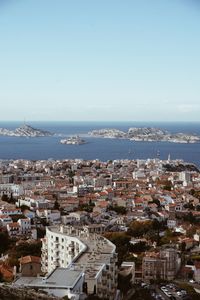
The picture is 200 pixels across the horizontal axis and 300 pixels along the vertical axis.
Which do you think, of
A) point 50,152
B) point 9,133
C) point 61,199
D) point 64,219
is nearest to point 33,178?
point 61,199

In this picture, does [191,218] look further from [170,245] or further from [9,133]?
[9,133]

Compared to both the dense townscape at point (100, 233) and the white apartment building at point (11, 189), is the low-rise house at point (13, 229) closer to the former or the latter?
the dense townscape at point (100, 233)

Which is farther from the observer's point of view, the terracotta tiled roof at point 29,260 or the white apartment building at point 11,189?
the white apartment building at point 11,189

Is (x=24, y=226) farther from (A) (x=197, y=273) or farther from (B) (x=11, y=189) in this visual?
(B) (x=11, y=189)

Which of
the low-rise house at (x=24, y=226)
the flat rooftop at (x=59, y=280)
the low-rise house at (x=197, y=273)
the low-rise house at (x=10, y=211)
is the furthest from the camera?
the low-rise house at (x=10, y=211)

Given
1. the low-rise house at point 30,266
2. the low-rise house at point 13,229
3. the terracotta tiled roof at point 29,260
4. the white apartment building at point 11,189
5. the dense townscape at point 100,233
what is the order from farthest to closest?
the white apartment building at point 11,189 → the low-rise house at point 13,229 → the terracotta tiled roof at point 29,260 → the low-rise house at point 30,266 → the dense townscape at point 100,233

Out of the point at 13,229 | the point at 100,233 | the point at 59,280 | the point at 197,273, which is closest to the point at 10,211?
the point at 13,229

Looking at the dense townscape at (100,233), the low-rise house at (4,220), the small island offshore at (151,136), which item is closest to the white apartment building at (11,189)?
the dense townscape at (100,233)

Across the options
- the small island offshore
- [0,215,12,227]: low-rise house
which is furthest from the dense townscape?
the small island offshore
